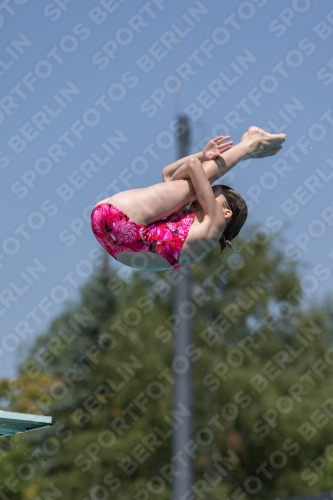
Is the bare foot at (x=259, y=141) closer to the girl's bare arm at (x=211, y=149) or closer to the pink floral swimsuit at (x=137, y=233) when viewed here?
the girl's bare arm at (x=211, y=149)

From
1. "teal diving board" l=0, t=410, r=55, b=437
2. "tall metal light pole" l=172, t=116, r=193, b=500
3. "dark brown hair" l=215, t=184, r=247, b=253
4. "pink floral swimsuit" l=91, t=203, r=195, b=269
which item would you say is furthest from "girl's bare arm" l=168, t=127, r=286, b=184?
"tall metal light pole" l=172, t=116, r=193, b=500

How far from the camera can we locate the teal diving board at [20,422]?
5477mm

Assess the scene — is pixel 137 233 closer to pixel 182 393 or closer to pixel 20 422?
pixel 20 422

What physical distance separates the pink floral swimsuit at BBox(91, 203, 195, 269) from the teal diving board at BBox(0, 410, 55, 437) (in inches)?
47.0

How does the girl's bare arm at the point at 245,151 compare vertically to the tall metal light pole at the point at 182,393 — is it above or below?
above

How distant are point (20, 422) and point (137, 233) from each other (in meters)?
1.46

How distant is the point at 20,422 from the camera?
18.5 ft

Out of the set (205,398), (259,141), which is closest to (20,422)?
(259,141)

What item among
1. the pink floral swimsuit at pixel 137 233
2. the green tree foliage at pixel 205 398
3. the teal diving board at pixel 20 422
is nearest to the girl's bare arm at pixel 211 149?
the pink floral swimsuit at pixel 137 233

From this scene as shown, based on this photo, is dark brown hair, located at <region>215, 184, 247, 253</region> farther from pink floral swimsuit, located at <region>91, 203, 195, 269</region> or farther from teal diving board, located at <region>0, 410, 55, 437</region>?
teal diving board, located at <region>0, 410, 55, 437</region>

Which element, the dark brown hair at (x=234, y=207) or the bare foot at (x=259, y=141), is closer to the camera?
the dark brown hair at (x=234, y=207)

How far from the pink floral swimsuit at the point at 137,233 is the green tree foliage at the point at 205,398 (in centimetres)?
1511

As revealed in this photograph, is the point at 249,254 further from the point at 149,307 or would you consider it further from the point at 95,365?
the point at 95,365

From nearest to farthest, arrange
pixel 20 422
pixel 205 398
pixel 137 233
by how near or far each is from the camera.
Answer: pixel 137 233
pixel 20 422
pixel 205 398
